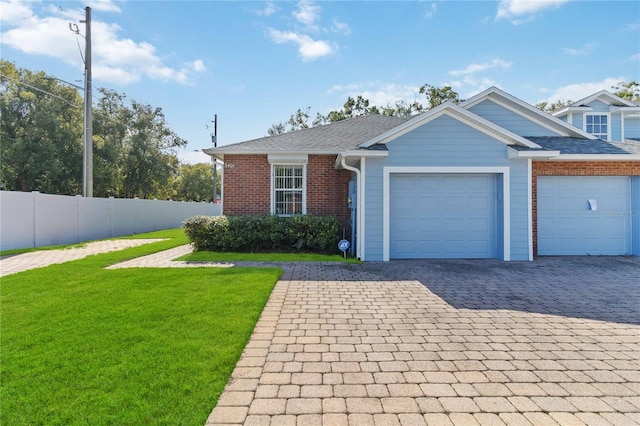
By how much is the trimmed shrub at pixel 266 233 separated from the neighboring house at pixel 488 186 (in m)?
1.04

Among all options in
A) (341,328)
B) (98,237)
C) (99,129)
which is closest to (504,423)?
(341,328)

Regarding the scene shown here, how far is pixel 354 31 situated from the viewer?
445 inches

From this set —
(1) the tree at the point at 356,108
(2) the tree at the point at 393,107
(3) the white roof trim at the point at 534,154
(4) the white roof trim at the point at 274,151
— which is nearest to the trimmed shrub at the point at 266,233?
(4) the white roof trim at the point at 274,151

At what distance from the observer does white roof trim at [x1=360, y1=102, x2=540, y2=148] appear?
28.5 ft

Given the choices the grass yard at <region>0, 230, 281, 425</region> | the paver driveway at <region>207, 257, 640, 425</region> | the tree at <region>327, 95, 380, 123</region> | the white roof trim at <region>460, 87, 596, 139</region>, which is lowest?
the paver driveway at <region>207, 257, 640, 425</region>

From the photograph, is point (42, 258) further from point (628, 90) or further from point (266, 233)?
point (628, 90)

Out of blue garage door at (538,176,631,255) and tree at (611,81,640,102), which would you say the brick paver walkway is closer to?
blue garage door at (538,176,631,255)

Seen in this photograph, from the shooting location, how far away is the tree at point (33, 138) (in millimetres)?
21297

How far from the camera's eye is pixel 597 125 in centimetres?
1272

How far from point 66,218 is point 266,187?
8.87 meters

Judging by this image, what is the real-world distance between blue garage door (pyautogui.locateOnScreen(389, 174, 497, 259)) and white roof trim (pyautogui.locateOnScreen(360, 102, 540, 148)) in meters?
1.09

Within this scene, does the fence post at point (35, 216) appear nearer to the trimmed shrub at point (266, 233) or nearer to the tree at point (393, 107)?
the trimmed shrub at point (266, 233)

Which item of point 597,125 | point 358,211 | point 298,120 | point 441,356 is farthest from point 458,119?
point 298,120

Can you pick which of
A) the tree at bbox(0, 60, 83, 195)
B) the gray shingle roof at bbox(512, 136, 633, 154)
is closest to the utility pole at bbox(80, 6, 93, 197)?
the tree at bbox(0, 60, 83, 195)
